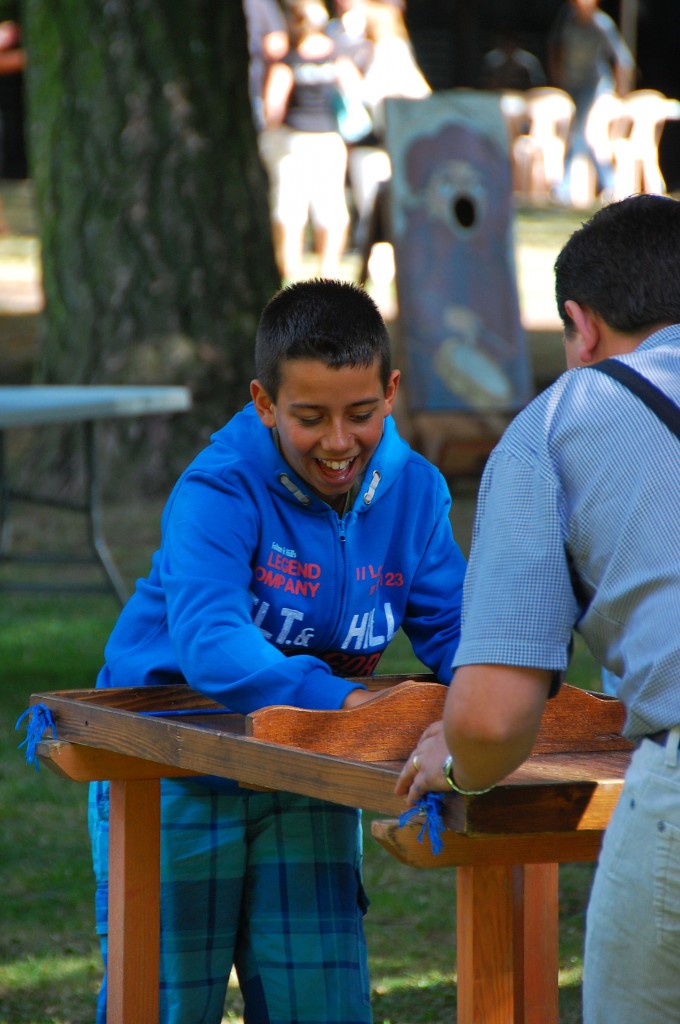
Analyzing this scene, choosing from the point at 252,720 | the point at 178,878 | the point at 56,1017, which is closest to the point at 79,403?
the point at 56,1017

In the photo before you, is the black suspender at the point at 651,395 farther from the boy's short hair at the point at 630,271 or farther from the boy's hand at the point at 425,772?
the boy's hand at the point at 425,772

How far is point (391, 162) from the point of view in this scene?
31.4ft

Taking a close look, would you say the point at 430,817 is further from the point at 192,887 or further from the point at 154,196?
the point at 154,196

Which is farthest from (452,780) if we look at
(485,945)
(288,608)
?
(288,608)

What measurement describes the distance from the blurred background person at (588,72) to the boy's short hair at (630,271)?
18.8 meters

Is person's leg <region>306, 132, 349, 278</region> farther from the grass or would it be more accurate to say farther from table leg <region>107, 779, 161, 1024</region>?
table leg <region>107, 779, 161, 1024</region>

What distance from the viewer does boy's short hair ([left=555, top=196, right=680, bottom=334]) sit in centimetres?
186

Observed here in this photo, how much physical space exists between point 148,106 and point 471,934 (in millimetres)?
7550

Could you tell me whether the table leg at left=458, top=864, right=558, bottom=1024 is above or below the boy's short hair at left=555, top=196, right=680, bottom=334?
below

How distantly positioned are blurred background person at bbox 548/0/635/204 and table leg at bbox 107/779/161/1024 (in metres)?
18.6

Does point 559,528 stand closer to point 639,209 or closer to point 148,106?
point 639,209

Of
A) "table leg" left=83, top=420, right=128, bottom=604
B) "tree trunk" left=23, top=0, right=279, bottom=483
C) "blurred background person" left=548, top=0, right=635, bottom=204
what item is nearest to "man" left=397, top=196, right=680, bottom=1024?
"table leg" left=83, top=420, right=128, bottom=604

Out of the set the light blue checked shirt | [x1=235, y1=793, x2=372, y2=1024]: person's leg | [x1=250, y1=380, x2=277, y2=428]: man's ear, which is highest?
the light blue checked shirt

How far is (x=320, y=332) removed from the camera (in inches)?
97.7
